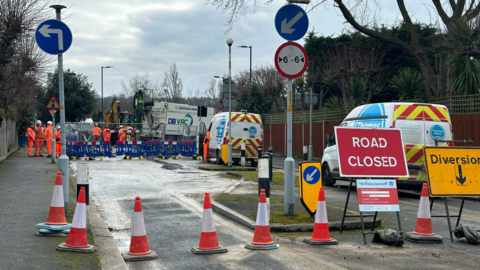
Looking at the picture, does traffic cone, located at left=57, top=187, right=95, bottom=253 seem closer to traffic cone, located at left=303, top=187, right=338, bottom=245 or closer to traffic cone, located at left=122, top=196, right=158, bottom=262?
traffic cone, located at left=122, top=196, right=158, bottom=262

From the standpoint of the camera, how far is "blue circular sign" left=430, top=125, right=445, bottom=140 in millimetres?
13758

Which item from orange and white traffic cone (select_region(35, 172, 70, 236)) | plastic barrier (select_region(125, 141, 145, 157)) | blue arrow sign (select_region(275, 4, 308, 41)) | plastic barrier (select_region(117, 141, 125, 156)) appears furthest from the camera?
plastic barrier (select_region(117, 141, 125, 156))

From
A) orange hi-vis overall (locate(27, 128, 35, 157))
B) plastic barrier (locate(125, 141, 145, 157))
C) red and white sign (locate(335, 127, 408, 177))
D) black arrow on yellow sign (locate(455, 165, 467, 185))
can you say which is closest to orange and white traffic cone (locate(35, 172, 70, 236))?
red and white sign (locate(335, 127, 408, 177))

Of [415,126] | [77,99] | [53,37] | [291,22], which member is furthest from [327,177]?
[77,99]

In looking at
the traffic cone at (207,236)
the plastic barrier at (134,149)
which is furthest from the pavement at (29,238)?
the plastic barrier at (134,149)

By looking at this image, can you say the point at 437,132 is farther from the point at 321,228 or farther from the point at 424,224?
the point at 321,228

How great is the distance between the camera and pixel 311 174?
9461mm

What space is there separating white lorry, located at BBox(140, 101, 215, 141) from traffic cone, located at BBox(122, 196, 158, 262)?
30491mm

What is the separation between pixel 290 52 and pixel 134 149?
2150cm

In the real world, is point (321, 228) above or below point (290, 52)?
below

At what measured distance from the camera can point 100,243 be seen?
760 centimetres

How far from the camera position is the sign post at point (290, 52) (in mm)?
9359

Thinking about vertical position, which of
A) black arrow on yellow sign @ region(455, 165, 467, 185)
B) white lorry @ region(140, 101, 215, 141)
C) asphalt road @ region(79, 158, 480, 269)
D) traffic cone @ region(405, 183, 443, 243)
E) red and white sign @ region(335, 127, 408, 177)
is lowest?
asphalt road @ region(79, 158, 480, 269)

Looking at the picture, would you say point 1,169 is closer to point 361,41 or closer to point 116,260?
point 116,260
